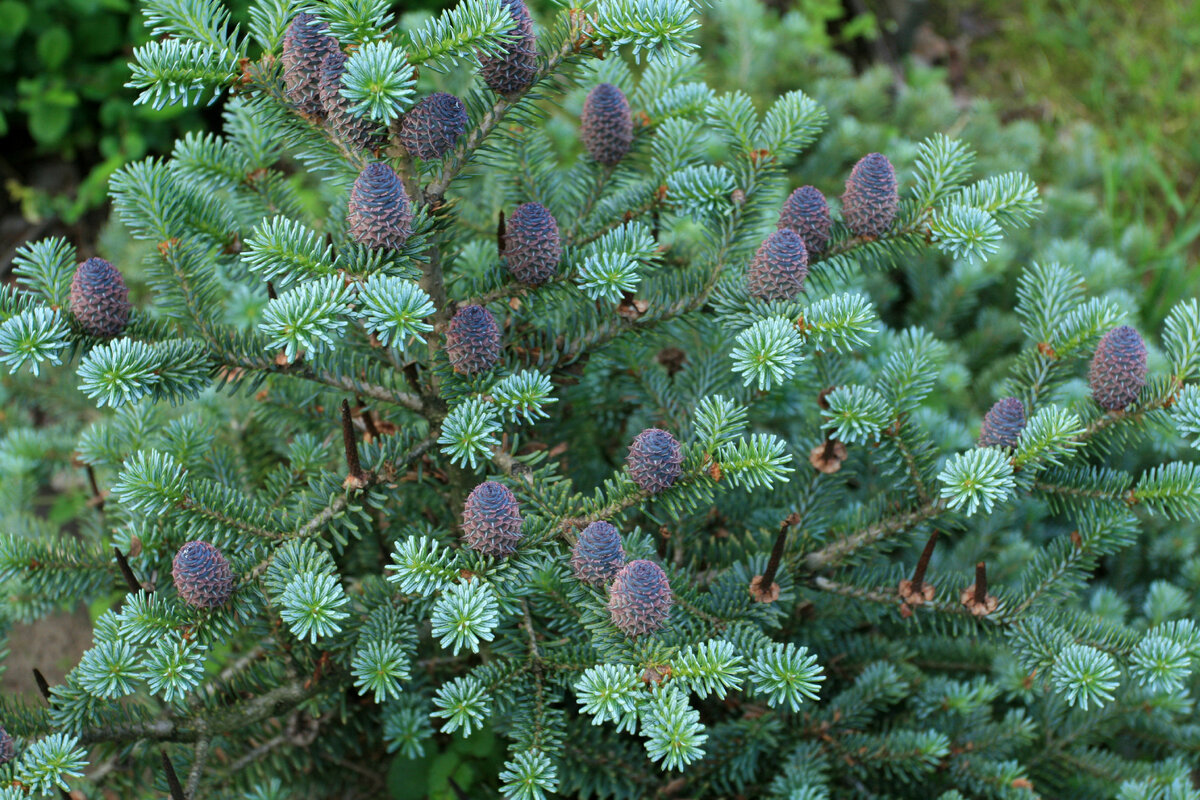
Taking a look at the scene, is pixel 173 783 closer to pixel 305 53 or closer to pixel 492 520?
pixel 492 520

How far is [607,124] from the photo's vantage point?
1302 mm

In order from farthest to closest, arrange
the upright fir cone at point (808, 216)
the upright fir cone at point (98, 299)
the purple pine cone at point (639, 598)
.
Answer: the upright fir cone at point (808, 216) → the upright fir cone at point (98, 299) → the purple pine cone at point (639, 598)

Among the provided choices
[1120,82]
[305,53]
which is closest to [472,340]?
[305,53]

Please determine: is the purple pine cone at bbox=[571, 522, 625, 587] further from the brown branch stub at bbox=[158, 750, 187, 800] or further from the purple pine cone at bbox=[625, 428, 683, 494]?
the brown branch stub at bbox=[158, 750, 187, 800]

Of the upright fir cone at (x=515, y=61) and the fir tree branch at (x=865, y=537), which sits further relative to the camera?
the fir tree branch at (x=865, y=537)

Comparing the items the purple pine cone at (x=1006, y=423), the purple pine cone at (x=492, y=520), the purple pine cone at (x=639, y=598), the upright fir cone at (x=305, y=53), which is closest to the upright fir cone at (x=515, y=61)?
the upright fir cone at (x=305, y=53)

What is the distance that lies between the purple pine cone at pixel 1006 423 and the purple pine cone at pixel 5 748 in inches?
46.0

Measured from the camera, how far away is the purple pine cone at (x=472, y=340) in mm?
1078

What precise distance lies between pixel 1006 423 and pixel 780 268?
0.33m

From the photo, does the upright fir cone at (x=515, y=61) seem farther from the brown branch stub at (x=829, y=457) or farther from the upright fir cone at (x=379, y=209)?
the brown branch stub at (x=829, y=457)

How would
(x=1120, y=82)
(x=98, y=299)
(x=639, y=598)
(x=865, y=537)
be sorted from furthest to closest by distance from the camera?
(x=1120, y=82), (x=865, y=537), (x=98, y=299), (x=639, y=598)

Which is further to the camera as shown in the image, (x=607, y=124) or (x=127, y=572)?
(x=607, y=124)

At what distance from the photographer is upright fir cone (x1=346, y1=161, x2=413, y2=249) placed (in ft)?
3.20

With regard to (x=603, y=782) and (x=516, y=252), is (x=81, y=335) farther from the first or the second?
(x=603, y=782)
